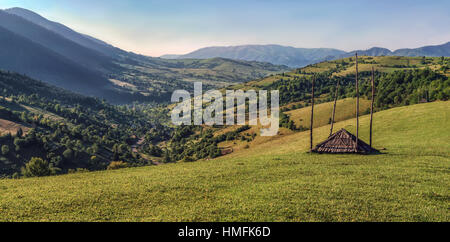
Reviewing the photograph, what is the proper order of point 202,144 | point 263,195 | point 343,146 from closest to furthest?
1. point 263,195
2. point 343,146
3. point 202,144

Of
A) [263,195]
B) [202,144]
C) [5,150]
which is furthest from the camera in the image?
[202,144]

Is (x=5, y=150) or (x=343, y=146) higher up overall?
(x=343, y=146)

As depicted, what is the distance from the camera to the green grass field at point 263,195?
19.1 meters

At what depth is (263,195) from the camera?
23594mm

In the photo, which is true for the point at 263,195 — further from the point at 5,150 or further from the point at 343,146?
the point at 5,150

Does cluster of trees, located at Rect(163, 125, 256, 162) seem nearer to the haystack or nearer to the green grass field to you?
the haystack

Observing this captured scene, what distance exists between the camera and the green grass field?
62.6ft

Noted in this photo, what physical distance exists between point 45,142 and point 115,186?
11796cm

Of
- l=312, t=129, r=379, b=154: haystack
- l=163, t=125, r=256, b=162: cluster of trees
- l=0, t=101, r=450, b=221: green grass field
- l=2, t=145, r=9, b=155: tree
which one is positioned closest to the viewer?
l=0, t=101, r=450, b=221: green grass field

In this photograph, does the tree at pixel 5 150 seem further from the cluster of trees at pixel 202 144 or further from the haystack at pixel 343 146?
the haystack at pixel 343 146

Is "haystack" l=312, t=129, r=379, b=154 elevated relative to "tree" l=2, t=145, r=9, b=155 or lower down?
elevated

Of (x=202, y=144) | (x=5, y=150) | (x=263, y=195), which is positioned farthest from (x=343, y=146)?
(x=5, y=150)

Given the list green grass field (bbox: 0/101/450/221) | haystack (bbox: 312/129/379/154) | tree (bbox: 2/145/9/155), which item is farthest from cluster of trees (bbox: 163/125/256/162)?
green grass field (bbox: 0/101/450/221)
